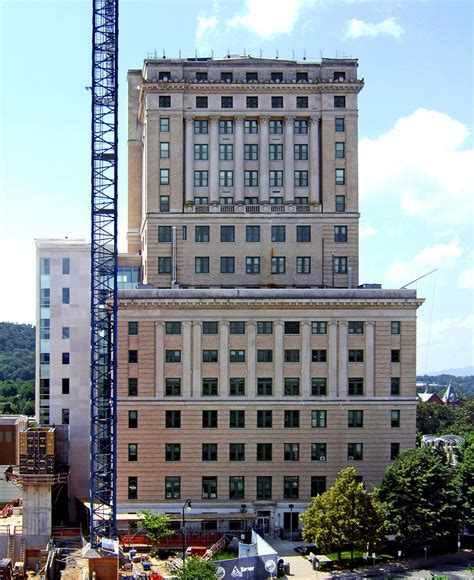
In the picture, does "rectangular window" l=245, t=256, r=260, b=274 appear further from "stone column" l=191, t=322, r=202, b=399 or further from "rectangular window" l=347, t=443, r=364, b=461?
"rectangular window" l=347, t=443, r=364, b=461

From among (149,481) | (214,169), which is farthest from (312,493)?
(214,169)

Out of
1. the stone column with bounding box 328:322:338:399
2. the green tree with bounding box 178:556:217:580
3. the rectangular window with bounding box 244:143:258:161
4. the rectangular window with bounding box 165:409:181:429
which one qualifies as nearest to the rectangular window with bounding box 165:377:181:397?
the rectangular window with bounding box 165:409:181:429

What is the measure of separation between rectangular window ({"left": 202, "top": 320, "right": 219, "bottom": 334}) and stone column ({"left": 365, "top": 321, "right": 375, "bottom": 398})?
16694 mm

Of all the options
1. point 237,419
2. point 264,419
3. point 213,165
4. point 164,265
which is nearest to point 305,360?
point 264,419

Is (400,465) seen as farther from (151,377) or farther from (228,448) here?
(151,377)

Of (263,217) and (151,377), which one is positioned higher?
(263,217)

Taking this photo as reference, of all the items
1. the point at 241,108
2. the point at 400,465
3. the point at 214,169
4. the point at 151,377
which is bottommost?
the point at 400,465

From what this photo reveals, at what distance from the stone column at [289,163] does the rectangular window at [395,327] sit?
18387 millimetres

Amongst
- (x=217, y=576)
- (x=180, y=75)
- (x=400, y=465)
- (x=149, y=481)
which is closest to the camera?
(x=217, y=576)

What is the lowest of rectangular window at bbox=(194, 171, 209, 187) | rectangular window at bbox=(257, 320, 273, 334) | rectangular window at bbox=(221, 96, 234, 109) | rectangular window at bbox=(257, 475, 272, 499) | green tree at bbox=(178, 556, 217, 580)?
green tree at bbox=(178, 556, 217, 580)

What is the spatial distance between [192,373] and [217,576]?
27.9 meters

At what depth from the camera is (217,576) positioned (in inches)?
2680

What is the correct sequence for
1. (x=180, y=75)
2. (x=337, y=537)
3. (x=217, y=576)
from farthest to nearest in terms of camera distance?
(x=180, y=75) → (x=337, y=537) → (x=217, y=576)

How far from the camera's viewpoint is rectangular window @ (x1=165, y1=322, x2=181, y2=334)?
9181 cm
